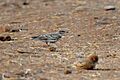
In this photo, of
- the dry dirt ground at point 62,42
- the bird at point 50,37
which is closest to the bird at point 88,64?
the dry dirt ground at point 62,42

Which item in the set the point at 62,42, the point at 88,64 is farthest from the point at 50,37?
the point at 88,64

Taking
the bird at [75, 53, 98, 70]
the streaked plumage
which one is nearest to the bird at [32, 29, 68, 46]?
the streaked plumage

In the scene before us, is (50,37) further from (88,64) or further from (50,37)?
(88,64)

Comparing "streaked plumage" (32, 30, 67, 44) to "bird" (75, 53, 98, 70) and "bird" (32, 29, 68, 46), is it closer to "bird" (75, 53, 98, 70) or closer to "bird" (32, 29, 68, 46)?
"bird" (32, 29, 68, 46)

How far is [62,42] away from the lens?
6051 mm

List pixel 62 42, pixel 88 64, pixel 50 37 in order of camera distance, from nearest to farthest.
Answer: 1. pixel 88 64
2. pixel 62 42
3. pixel 50 37

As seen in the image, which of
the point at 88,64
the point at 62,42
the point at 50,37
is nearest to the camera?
the point at 88,64

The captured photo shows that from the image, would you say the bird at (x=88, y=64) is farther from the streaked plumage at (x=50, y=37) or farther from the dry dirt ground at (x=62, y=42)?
the streaked plumage at (x=50, y=37)

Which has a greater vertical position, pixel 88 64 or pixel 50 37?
pixel 88 64

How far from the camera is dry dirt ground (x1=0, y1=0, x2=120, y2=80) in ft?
15.0

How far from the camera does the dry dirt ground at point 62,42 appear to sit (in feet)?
15.0

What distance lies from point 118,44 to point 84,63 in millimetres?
1174

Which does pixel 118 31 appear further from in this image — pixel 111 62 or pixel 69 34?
pixel 111 62

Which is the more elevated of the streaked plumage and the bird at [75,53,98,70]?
the bird at [75,53,98,70]
